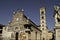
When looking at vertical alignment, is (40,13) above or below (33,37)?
above

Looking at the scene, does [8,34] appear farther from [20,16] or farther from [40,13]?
[40,13]

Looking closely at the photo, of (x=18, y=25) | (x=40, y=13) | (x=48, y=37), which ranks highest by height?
(x=40, y=13)

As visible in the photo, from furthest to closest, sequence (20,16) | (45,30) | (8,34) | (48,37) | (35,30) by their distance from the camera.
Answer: (48,37), (45,30), (20,16), (35,30), (8,34)

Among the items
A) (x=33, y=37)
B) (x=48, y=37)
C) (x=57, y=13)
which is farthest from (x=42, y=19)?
(x=57, y=13)

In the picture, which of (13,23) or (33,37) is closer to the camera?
(33,37)

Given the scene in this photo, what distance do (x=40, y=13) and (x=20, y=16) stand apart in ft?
31.4

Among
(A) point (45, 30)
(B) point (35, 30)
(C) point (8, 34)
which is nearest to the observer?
(C) point (8, 34)

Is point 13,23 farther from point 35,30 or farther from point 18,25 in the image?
point 35,30

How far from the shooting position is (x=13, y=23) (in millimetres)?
51094

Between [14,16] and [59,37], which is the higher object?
[14,16]

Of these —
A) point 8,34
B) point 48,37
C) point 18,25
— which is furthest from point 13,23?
point 8,34

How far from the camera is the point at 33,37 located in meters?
45.0

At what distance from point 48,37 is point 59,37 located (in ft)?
173

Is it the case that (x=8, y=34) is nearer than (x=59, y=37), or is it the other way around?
(x=59, y=37)
